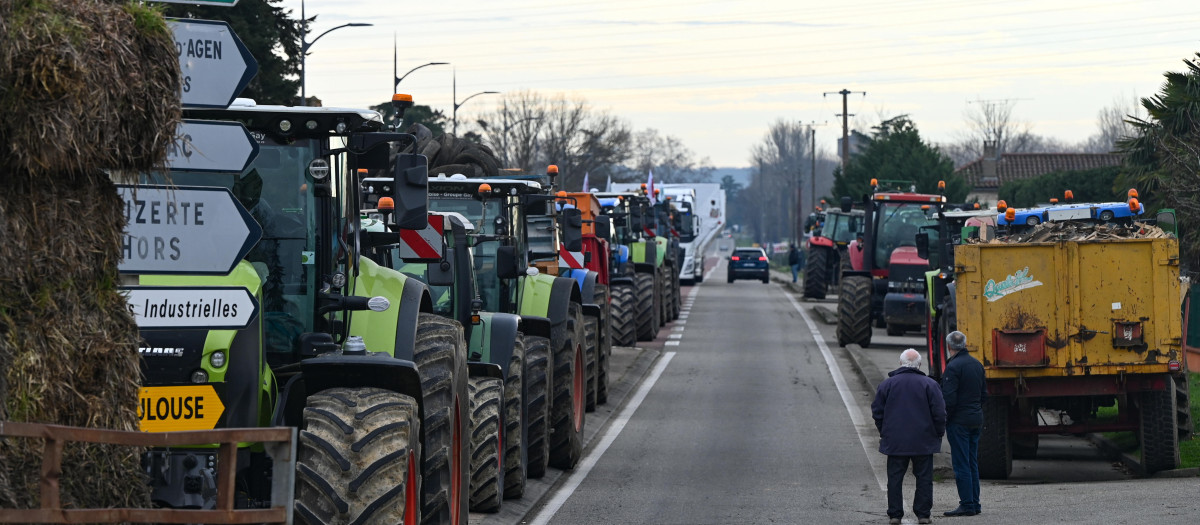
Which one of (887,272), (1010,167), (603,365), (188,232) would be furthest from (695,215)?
(188,232)

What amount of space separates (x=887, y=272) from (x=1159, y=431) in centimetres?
1469

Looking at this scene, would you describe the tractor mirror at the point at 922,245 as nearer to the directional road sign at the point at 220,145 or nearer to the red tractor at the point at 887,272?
the red tractor at the point at 887,272

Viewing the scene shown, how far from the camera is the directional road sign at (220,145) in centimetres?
691

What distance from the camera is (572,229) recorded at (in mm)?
19547

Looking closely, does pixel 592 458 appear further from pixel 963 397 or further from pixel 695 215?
pixel 695 215

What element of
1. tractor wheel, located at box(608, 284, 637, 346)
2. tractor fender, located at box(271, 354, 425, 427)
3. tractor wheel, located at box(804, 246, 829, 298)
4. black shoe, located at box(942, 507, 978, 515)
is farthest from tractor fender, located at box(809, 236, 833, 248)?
tractor fender, located at box(271, 354, 425, 427)

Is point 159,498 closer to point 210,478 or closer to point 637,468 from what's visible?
point 210,478

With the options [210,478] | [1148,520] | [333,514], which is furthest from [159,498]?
[1148,520]

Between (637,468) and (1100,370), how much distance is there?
4502mm

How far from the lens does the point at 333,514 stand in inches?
275

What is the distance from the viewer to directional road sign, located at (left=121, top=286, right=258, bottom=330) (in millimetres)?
6711

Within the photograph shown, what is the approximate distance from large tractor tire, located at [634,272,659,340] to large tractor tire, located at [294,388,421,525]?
74.9 ft

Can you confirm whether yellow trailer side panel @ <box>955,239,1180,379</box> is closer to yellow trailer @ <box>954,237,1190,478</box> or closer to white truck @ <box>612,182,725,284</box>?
yellow trailer @ <box>954,237,1190,478</box>

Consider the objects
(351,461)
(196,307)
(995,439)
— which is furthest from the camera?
(995,439)
